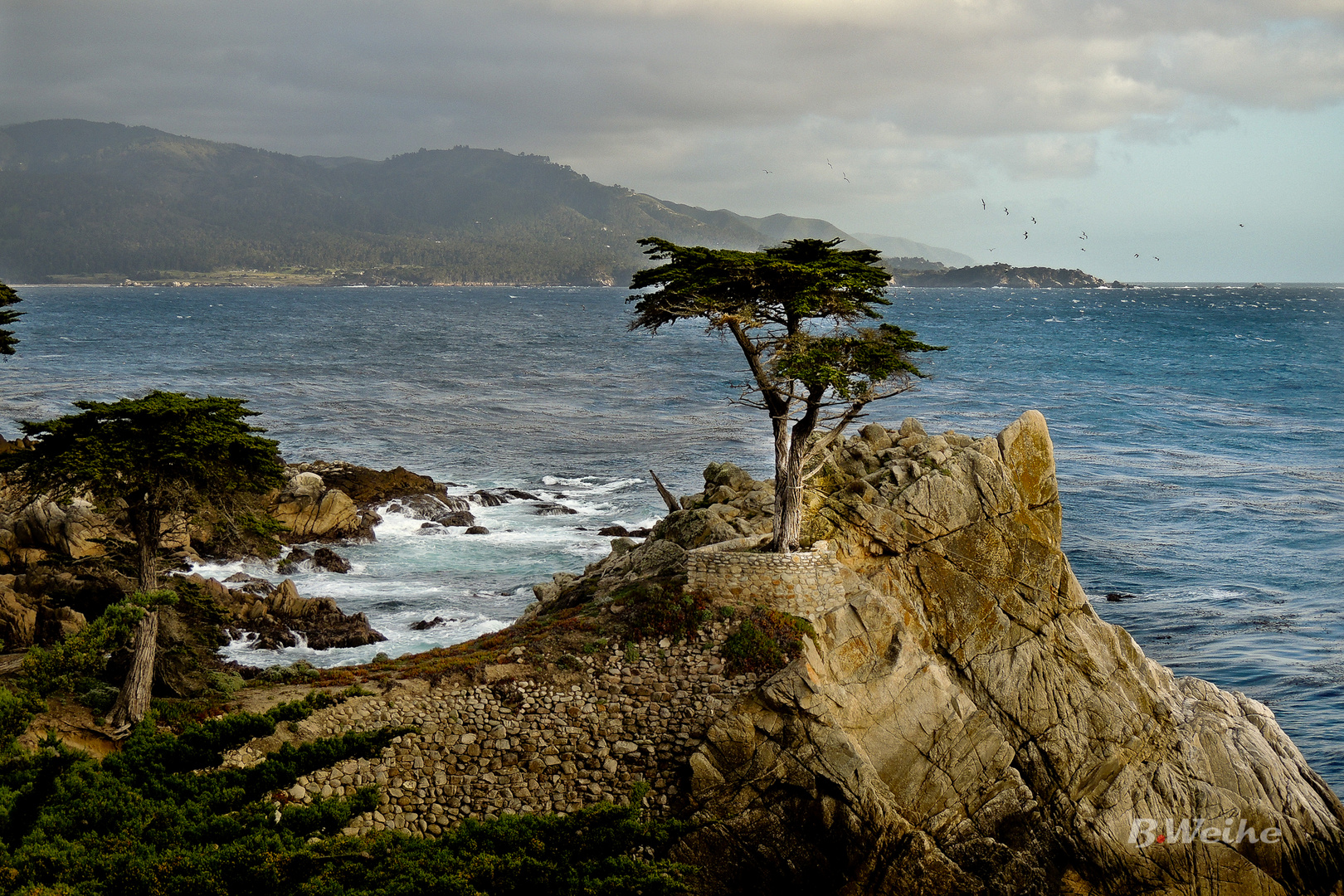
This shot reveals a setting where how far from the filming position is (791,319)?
19.8m

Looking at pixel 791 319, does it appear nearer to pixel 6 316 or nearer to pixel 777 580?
pixel 777 580

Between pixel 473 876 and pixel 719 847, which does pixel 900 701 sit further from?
pixel 473 876

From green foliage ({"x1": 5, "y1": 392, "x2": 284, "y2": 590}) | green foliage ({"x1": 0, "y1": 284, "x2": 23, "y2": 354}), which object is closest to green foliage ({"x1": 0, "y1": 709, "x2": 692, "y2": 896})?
green foliage ({"x1": 5, "y1": 392, "x2": 284, "y2": 590})

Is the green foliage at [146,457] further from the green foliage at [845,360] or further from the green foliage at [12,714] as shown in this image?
the green foliage at [845,360]

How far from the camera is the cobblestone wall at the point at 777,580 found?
750 inches

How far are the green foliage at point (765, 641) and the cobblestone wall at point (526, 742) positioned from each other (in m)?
0.34

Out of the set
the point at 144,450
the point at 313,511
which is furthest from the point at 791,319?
the point at 313,511

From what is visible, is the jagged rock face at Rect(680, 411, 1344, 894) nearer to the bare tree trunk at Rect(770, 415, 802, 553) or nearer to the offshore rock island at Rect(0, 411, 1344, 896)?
the offshore rock island at Rect(0, 411, 1344, 896)

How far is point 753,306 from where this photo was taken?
19641 mm

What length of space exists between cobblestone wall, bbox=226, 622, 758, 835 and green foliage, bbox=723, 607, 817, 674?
1.11ft

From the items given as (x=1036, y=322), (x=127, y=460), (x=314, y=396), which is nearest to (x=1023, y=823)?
(x=127, y=460)

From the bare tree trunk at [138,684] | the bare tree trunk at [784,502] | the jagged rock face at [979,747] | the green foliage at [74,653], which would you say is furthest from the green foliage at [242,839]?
the bare tree trunk at [784,502]

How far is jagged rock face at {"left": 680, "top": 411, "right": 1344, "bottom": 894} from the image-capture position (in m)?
16.0

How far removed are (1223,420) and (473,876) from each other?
64.5m
